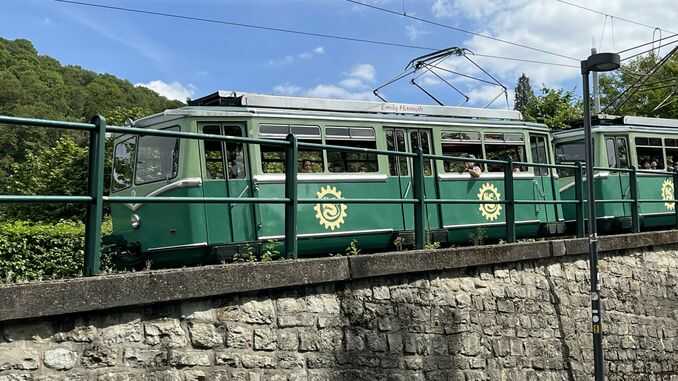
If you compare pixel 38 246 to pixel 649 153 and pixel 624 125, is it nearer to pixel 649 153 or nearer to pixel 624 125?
pixel 624 125

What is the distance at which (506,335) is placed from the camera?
782 centimetres

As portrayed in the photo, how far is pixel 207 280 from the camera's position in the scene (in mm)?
4816

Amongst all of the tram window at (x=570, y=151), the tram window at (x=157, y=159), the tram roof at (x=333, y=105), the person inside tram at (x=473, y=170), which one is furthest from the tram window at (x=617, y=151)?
the tram window at (x=157, y=159)

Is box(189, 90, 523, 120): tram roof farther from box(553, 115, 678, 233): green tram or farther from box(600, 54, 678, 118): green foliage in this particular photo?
box(600, 54, 678, 118): green foliage

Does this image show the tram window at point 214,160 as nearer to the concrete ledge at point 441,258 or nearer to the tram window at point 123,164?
the tram window at point 123,164

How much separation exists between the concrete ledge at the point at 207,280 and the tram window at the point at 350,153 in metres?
2.95

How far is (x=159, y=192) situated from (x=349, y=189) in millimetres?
2798

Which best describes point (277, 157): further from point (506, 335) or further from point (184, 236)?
point (506, 335)

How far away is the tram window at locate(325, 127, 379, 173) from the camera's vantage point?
9883mm

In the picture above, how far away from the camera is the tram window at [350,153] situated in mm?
9883

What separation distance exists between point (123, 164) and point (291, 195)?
5.31 metres

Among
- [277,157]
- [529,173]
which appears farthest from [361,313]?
[529,173]

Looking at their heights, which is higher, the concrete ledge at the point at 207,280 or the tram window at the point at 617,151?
the tram window at the point at 617,151

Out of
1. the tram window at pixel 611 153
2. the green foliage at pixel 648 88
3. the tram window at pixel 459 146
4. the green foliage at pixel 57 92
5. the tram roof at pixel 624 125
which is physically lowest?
the tram window at pixel 459 146
